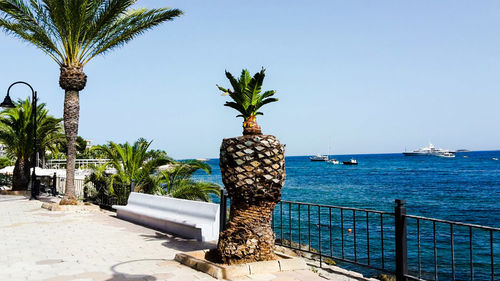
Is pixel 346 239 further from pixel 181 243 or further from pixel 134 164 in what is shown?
pixel 181 243

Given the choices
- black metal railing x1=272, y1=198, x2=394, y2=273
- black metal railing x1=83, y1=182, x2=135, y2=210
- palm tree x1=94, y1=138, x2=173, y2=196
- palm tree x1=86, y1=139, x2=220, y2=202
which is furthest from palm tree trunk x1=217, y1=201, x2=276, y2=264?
black metal railing x1=83, y1=182, x2=135, y2=210

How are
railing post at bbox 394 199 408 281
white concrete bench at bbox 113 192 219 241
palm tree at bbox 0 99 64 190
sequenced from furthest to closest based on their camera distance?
palm tree at bbox 0 99 64 190 → white concrete bench at bbox 113 192 219 241 → railing post at bbox 394 199 408 281

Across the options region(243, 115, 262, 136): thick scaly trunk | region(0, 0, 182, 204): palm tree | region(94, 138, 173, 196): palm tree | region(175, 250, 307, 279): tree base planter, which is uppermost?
region(0, 0, 182, 204): palm tree

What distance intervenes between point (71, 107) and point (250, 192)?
11472 mm

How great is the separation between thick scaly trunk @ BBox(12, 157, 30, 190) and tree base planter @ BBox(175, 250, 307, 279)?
18522 millimetres

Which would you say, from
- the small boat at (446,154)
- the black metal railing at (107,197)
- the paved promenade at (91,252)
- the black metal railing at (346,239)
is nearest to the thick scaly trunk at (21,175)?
the black metal railing at (107,197)

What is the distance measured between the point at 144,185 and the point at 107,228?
4.21m

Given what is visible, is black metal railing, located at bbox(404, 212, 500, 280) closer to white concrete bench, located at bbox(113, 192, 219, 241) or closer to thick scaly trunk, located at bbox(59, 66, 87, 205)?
white concrete bench, located at bbox(113, 192, 219, 241)

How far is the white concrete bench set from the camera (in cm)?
859

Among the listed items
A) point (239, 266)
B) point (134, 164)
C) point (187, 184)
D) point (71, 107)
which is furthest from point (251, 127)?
point (71, 107)

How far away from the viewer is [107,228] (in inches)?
415

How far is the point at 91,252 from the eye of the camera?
762 cm

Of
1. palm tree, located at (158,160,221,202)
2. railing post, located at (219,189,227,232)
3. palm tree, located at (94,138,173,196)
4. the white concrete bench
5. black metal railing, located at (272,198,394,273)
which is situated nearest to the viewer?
railing post, located at (219,189,227,232)

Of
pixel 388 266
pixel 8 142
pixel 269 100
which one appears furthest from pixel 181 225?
pixel 8 142
